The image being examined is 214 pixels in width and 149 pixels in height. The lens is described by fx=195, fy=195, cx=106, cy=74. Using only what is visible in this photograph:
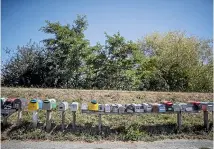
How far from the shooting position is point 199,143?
630 centimetres

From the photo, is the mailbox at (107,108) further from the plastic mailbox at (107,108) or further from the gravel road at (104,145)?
the gravel road at (104,145)

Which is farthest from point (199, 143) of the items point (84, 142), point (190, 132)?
point (84, 142)

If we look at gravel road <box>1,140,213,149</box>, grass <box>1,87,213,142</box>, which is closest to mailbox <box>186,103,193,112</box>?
grass <box>1,87,213,142</box>

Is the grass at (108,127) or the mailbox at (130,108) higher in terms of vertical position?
the mailbox at (130,108)

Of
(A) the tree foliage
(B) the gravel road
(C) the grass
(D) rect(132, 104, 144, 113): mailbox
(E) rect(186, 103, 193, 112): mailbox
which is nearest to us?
(B) the gravel road

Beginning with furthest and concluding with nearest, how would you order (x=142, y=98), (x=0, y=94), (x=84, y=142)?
1. (x=142, y=98)
2. (x=0, y=94)
3. (x=84, y=142)

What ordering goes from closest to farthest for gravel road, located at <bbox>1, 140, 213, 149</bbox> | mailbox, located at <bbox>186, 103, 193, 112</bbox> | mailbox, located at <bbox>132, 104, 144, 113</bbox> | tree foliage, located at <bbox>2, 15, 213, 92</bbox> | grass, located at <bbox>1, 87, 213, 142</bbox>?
1. gravel road, located at <bbox>1, 140, 213, 149</bbox>
2. grass, located at <bbox>1, 87, 213, 142</bbox>
3. mailbox, located at <bbox>132, 104, 144, 113</bbox>
4. mailbox, located at <bbox>186, 103, 193, 112</bbox>
5. tree foliage, located at <bbox>2, 15, 213, 92</bbox>

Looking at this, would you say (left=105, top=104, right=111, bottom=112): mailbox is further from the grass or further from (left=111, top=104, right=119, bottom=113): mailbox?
the grass

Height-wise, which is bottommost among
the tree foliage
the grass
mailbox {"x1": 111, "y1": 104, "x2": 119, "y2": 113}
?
the grass

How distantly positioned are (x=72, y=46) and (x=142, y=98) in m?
7.76

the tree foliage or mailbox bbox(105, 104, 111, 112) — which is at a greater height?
the tree foliage

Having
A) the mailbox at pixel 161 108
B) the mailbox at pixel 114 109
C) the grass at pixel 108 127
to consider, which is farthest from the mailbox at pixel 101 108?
the mailbox at pixel 161 108

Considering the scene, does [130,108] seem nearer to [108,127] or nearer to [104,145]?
[108,127]

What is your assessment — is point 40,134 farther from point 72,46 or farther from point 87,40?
point 87,40
